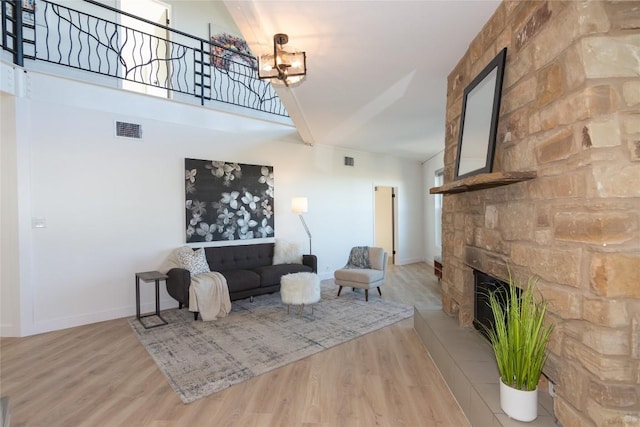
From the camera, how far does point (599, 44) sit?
4.76 feet

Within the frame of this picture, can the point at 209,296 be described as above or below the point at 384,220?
below

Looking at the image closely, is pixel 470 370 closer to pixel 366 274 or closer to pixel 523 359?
pixel 523 359

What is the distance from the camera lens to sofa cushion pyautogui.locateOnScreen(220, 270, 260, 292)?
4438 mm

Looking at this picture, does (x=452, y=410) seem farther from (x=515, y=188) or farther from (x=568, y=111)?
(x=568, y=111)

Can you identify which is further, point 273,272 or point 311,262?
point 311,262

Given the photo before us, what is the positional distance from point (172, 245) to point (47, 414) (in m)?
2.64

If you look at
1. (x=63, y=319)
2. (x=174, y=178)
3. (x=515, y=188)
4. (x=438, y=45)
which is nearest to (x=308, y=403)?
(x=515, y=188)

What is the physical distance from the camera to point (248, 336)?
11.7 ft

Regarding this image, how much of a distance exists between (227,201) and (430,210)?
521 cm

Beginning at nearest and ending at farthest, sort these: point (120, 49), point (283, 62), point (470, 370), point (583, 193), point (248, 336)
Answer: point (583, 193)
point (470, 370)
point (283, 62)
point (248, 336)
point (120, 49)

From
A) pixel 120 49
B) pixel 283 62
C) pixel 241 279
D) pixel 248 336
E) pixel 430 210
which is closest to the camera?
pixel 283 62

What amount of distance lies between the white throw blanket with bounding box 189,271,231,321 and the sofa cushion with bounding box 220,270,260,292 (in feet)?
0.53

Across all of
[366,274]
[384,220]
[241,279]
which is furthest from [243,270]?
[384,220]

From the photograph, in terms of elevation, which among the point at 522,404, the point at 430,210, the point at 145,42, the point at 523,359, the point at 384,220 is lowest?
the point at 522,404
